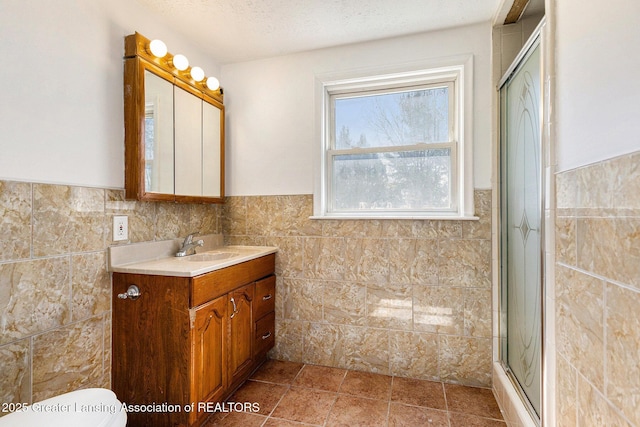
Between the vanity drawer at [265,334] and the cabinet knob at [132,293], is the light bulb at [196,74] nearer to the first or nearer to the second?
the cabinet knob at [132,293]

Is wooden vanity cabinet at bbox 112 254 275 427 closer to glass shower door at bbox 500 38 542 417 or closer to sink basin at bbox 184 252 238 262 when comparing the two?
sink basin at bbox 184 252 238 262

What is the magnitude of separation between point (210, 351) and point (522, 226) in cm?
178

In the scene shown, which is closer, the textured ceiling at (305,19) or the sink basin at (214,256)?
the textured ceiling at (305,19)

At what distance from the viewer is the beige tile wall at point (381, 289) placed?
6.55ft

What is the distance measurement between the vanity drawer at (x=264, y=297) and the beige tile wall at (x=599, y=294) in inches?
64.5

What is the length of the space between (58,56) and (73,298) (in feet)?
3.66

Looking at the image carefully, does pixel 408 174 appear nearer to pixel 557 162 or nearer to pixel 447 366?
pixel 557 162

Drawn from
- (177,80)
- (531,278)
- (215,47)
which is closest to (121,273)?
(177,80)

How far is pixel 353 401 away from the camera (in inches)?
72.4

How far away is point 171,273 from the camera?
149 cm

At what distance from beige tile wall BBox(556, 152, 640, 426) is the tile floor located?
810 millimetres

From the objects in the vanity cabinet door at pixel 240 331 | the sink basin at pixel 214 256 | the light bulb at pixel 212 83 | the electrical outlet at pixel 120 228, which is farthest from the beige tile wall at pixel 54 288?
the light bulb at pixel 212 83

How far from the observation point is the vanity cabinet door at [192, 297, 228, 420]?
1510mm

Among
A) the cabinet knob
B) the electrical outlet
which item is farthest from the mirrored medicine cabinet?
the cabinet knob
